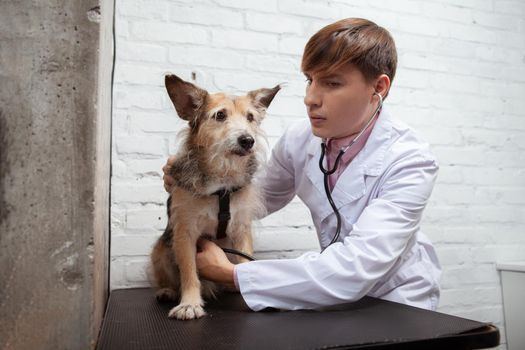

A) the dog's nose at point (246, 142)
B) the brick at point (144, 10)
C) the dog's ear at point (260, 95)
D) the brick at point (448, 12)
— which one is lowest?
the dog's nose at point (246, 142)

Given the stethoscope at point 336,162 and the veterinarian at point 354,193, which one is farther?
the stethoscope at point 336,162

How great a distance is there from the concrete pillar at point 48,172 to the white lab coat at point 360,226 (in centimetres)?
53

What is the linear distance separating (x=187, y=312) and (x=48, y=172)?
570 mm

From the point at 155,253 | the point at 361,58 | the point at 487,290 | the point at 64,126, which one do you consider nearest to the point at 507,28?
the point at 487,290

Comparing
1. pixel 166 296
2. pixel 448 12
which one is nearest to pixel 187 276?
pixel 166 296

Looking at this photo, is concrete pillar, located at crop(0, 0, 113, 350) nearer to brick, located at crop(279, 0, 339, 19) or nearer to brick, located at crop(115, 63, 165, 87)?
brick, located at crop(115, 63, 165, 87)

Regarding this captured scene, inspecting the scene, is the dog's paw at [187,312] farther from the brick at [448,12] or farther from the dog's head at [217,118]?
the brick at [448,12]

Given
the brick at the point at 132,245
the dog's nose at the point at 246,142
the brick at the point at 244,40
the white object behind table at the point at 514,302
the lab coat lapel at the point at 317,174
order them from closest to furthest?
the dog's nose at the point at 246,142 < the lab coat lapel at the point at 317,174 < the brick at the point at 132,245 < the brick at the point at 244,40 < the white object behind table at the point at 514,302

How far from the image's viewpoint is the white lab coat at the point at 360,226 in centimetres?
123

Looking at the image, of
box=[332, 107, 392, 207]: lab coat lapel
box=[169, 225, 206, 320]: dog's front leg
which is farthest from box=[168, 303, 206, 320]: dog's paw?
box=[332, 107, 392, 207]: lab coat lapel

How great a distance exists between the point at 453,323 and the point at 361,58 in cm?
84

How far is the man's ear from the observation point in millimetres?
1477

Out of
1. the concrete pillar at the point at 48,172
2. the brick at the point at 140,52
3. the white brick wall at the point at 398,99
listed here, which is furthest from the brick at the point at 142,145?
the concrete pillar at the point at 48,172

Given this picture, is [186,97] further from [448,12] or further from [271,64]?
[448,12]
